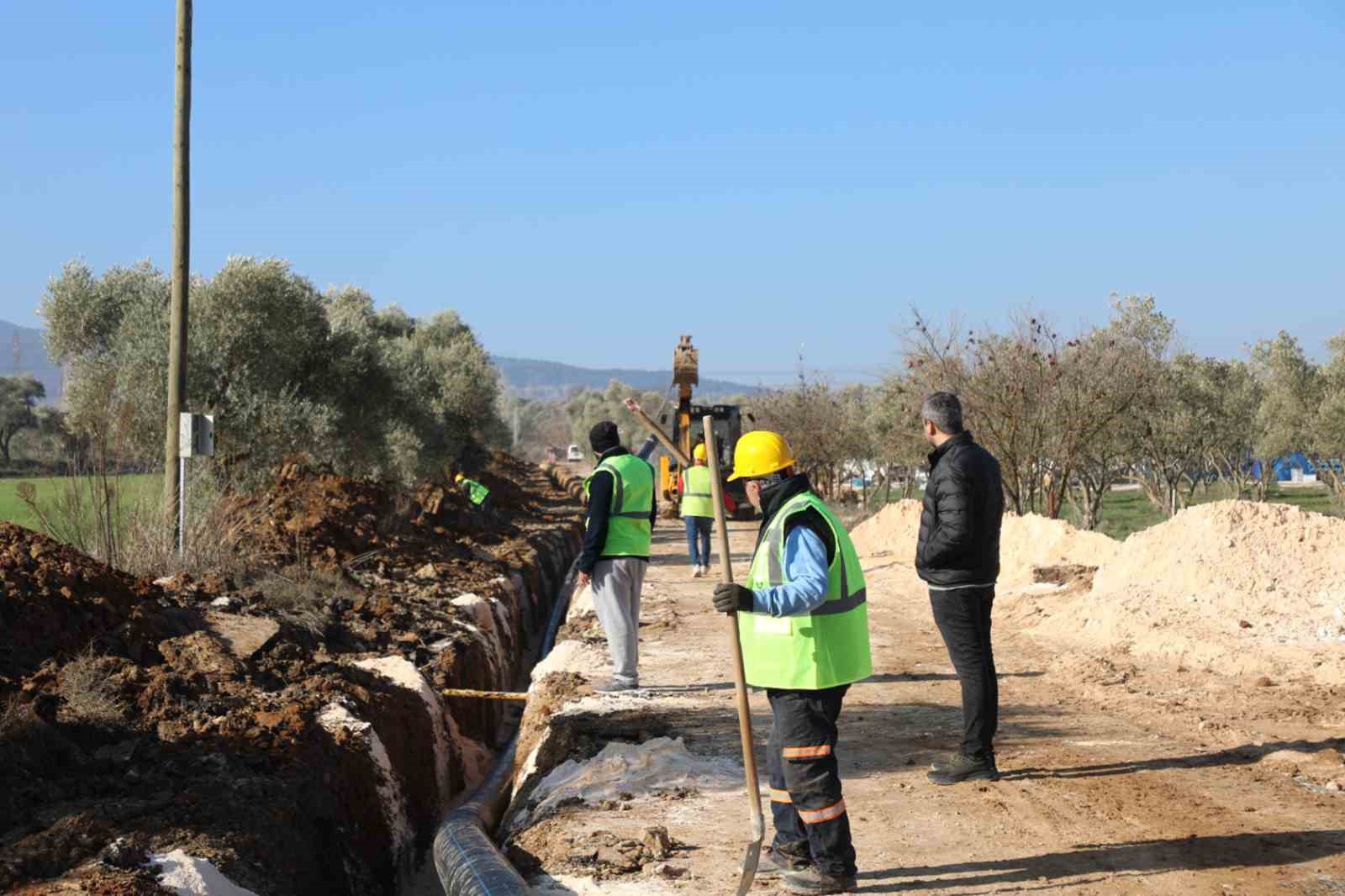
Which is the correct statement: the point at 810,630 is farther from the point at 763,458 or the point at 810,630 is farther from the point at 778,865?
the point at 778,865

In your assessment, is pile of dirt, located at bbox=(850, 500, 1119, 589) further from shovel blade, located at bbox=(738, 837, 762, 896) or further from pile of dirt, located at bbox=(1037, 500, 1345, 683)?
shovel blade, located at bbox=(738, 837, 762, 896)

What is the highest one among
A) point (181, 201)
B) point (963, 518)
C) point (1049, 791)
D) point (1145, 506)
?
point (181, 201)

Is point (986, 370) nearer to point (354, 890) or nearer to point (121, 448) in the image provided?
point (121, 448)

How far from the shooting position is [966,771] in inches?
282

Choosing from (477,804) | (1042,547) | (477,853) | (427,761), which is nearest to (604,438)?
(427,761)

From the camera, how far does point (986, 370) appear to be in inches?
919

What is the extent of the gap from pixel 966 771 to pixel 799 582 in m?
2.53

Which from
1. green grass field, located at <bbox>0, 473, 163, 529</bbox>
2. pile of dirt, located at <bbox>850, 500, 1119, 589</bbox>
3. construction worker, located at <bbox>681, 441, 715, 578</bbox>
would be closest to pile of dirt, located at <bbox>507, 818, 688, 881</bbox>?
green grass field, located at <bbox>0, 473, 163, 529</bbox>

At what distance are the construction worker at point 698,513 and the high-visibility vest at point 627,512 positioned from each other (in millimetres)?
7058

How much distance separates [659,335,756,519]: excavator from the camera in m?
26.9

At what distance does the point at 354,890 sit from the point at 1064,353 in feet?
61.5

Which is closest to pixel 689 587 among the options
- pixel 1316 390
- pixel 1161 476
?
pixel 1161 476

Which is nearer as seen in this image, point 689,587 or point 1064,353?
point 689,587

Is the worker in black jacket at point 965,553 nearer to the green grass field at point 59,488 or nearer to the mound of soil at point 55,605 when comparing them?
the mound of soil at point 55,605
